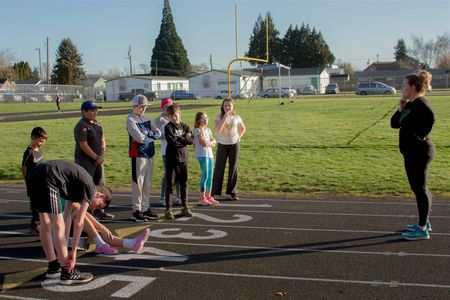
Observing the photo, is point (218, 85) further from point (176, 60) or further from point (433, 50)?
point (433, 50)

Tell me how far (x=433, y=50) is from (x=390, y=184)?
116718mm

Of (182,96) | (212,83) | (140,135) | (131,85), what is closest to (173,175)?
(140,135)

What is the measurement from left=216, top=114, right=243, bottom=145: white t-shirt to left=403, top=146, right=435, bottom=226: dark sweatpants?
11.8ft

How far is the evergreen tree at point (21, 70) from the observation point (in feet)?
358

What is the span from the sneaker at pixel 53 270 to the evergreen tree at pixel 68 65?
305 ft

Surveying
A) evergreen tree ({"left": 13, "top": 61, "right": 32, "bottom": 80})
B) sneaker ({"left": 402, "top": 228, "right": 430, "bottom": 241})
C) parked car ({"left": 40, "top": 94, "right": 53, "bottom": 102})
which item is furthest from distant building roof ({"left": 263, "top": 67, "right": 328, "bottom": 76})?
sneaker ({"left": 402, "top": 228, "right": 430, "bottom": 241})

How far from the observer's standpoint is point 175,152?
809 cm

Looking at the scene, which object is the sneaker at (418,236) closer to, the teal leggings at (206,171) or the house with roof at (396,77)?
Result: the teal leggings at (206,171)

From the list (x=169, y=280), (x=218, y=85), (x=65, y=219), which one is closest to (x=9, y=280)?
(x=65, y=219)

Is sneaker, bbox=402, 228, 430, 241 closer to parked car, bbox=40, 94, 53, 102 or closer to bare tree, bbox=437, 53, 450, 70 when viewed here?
parked car, bbox=40, 94, 53, 102

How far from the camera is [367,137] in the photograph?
17203mm

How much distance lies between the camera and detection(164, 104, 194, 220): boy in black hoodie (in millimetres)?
8055

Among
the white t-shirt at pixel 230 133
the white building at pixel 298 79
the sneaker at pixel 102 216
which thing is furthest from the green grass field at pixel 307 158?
the white building at pixel 298 79

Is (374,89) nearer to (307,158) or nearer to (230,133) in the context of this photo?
(307,158)
